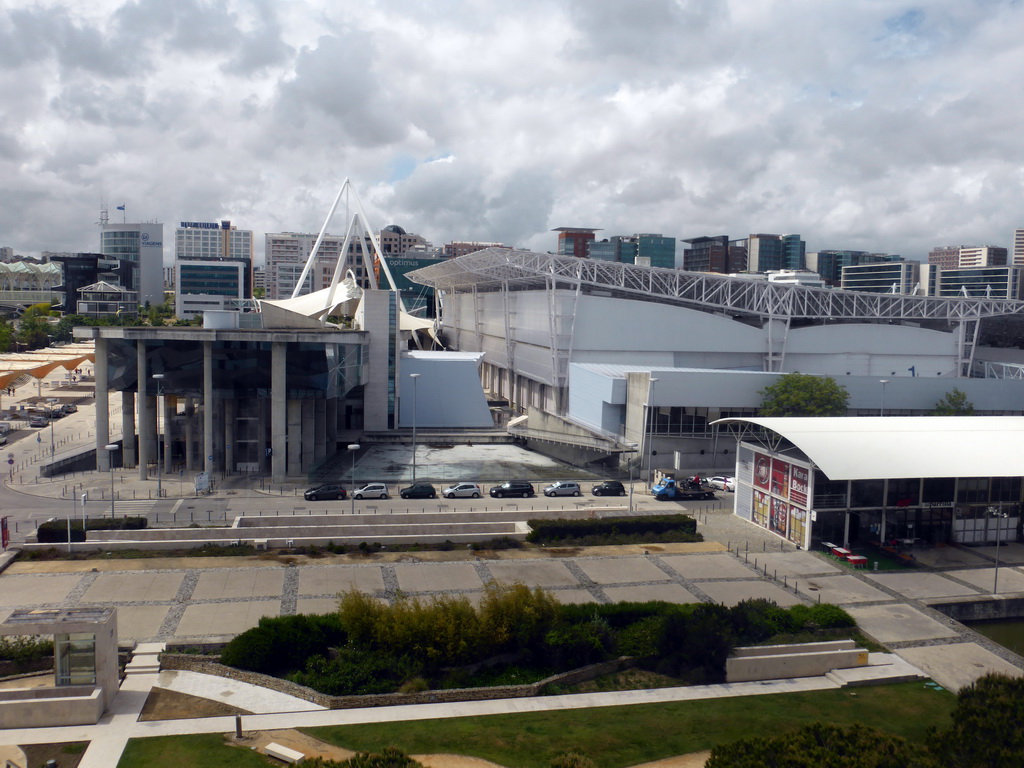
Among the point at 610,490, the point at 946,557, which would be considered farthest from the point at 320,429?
the point at 946,557

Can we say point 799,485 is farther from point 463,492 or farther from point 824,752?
point 824,752

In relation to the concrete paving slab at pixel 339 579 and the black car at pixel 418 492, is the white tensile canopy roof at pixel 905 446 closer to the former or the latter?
the black car at pixel 418 492

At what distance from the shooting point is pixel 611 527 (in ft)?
123

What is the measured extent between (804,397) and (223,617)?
38.9 metres

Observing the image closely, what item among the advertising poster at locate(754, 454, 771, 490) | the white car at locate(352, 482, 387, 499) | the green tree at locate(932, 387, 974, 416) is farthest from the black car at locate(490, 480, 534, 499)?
the green tree at locate(932, 387, 974, 416)

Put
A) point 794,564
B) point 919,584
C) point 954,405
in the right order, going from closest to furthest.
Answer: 1. point 919,584
2. point 794,564
3. point 954,405

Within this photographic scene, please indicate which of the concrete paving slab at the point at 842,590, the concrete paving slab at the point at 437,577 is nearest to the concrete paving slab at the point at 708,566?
the concrete paving slab at the point at 842,590

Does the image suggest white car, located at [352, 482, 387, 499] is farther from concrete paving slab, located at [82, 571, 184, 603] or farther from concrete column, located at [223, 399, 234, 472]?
concrete paving slab, located at [82, 571, 184, 603]

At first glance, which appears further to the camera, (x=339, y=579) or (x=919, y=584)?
(x=919, y=584)

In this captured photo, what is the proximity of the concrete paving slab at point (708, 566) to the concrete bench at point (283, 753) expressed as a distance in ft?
58.6

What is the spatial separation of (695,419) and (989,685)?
120 ft

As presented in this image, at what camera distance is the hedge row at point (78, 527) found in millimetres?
33969

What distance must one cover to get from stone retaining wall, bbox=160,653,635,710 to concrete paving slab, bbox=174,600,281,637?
1.85 m

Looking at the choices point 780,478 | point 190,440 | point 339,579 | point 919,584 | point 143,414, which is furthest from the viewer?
point 190,440
